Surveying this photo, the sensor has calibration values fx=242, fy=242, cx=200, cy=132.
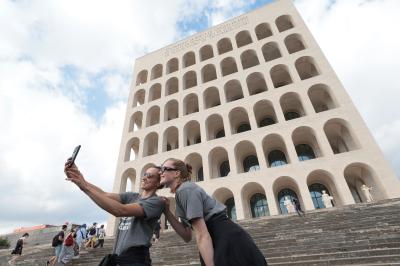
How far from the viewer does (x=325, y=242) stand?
701 cm

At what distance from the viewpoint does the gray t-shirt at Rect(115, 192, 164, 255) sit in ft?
7.24

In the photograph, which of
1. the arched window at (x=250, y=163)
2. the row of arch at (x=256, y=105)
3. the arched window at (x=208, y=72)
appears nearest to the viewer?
the row of arch at (x=256, y=105)

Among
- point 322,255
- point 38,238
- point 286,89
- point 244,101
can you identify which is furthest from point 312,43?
point 38,238

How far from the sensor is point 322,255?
6152 millimetres

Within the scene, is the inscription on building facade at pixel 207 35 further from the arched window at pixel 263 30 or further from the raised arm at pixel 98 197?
the raised arm at pixel 98 197

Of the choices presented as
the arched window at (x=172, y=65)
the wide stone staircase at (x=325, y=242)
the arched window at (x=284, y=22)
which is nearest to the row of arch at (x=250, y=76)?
the arched window at (x=172, y=65)

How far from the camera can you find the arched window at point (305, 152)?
21284 mm

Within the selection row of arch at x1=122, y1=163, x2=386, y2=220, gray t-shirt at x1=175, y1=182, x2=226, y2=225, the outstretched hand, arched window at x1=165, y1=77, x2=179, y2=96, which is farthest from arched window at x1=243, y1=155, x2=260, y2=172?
the outstretched hand

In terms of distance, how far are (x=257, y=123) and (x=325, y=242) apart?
58.1ft

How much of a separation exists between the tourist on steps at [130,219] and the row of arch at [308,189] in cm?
1560

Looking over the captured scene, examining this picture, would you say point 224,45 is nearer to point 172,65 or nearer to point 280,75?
point 172,65

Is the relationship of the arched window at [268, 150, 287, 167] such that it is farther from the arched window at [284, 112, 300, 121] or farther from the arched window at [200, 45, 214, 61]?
the arched window at [200, 45, 214, 61]

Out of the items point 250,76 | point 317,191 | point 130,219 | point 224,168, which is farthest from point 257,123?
point 130,219

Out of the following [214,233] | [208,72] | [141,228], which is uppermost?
[208,72]
